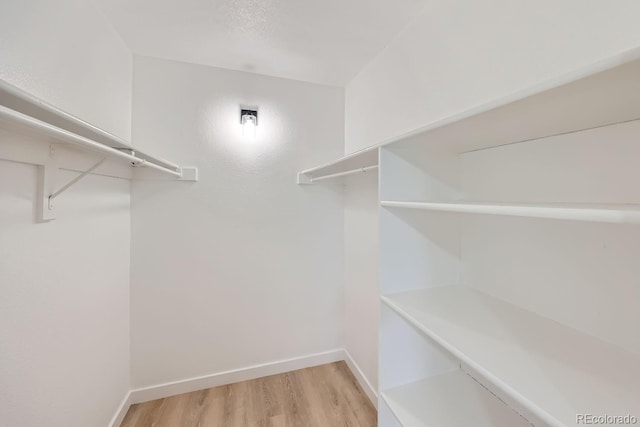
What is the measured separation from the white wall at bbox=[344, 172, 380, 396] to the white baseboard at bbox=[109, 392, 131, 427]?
1590 mm

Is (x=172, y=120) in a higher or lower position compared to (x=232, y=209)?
higher

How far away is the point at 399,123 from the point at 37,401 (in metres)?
2.08

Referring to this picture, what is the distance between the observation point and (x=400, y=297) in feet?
3.64

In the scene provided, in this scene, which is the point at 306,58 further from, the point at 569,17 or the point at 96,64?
the point at 569,17

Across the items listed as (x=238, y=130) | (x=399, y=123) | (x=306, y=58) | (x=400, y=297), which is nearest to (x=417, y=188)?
(x=400, y=297)

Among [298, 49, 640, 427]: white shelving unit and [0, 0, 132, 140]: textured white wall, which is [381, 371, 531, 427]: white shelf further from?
[0, 0, 132, 140]: textured white wall

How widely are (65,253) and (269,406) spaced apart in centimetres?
149

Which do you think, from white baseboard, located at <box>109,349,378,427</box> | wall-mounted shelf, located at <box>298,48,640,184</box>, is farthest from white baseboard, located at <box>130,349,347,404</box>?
wall-mounted shelf, located at <box>298,48,640,184</box>

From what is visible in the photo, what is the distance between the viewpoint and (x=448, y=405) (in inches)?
41.8

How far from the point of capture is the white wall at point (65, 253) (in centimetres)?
89

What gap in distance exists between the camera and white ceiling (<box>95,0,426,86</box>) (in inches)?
53.8

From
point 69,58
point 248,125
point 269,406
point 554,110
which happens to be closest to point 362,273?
point 269,406

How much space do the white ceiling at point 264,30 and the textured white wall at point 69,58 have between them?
0.16 m

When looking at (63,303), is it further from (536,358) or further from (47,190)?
(536,358)
